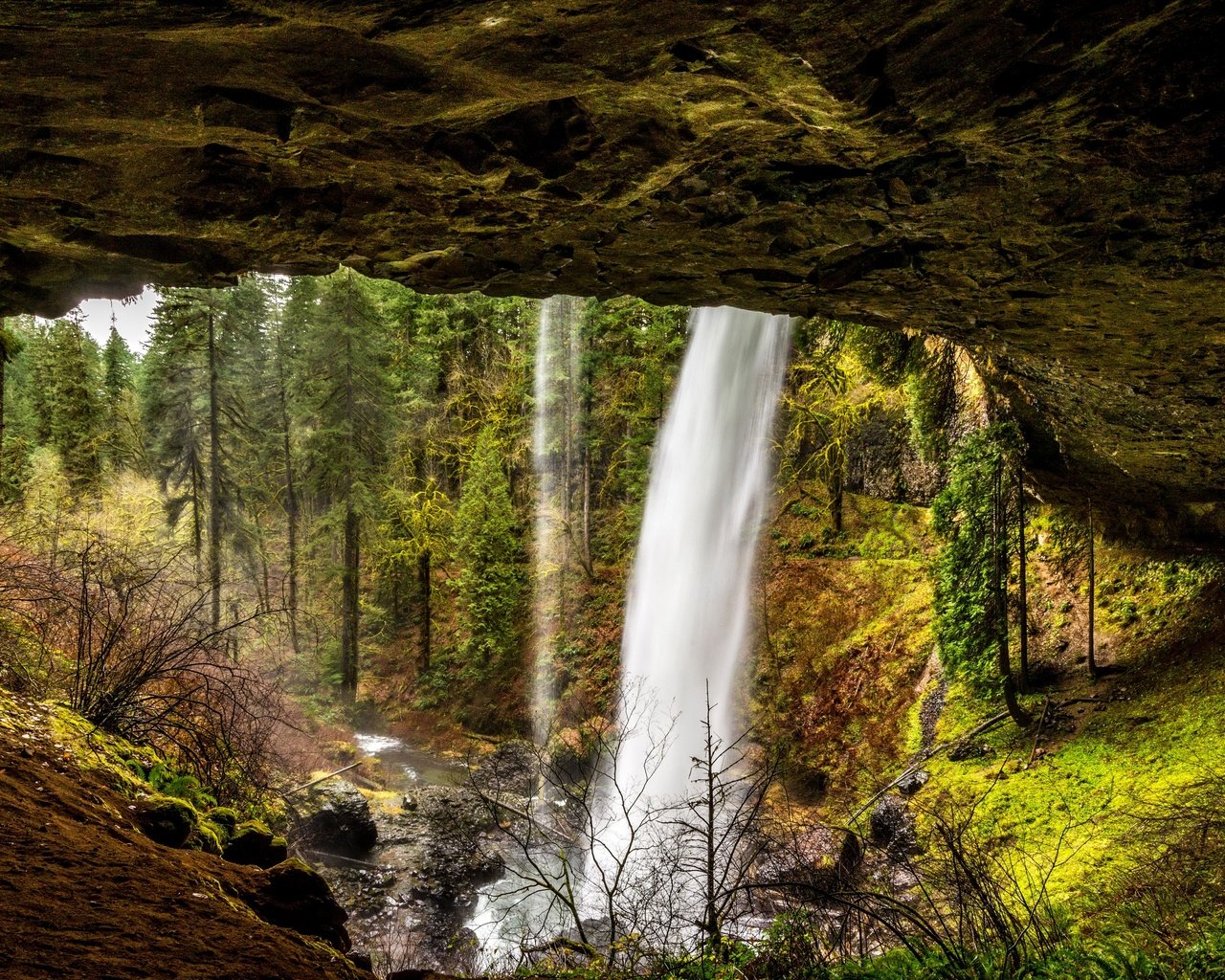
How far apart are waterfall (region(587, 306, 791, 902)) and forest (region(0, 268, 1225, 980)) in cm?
40

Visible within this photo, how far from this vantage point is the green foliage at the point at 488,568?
2131 cm

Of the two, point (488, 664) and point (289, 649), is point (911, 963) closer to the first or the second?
point (488, 664)

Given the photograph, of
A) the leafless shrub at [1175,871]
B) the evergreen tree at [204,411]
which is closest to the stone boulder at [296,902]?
the leafless shrub at [1175,871]

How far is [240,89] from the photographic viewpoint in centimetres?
362

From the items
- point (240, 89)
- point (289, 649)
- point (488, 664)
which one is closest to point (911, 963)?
point (240, 89)

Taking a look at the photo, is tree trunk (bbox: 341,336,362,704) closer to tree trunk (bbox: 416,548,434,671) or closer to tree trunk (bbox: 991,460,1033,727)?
tree trunk (bbox: 416,548,434,671)

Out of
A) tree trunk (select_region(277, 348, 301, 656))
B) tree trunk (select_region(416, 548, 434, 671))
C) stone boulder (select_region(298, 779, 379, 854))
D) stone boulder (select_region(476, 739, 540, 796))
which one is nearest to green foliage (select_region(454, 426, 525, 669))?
tree trunk (select_region(416, 548, 434, 671))

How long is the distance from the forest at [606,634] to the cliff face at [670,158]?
3152mm

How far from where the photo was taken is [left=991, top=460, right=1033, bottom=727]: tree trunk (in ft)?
34.2

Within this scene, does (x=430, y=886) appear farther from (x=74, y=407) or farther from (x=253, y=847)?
(x=74, y=407)

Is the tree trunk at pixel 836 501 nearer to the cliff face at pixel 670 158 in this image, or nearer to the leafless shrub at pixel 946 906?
the leafless shrub at pixel 946 906

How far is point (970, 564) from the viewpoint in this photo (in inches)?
458

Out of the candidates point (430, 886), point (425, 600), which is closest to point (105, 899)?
point (430, 886)

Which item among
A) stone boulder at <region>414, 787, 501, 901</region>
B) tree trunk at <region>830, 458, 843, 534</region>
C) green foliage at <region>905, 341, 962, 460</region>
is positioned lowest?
stone boulder at <region>414, 787, 501, 901</region>
